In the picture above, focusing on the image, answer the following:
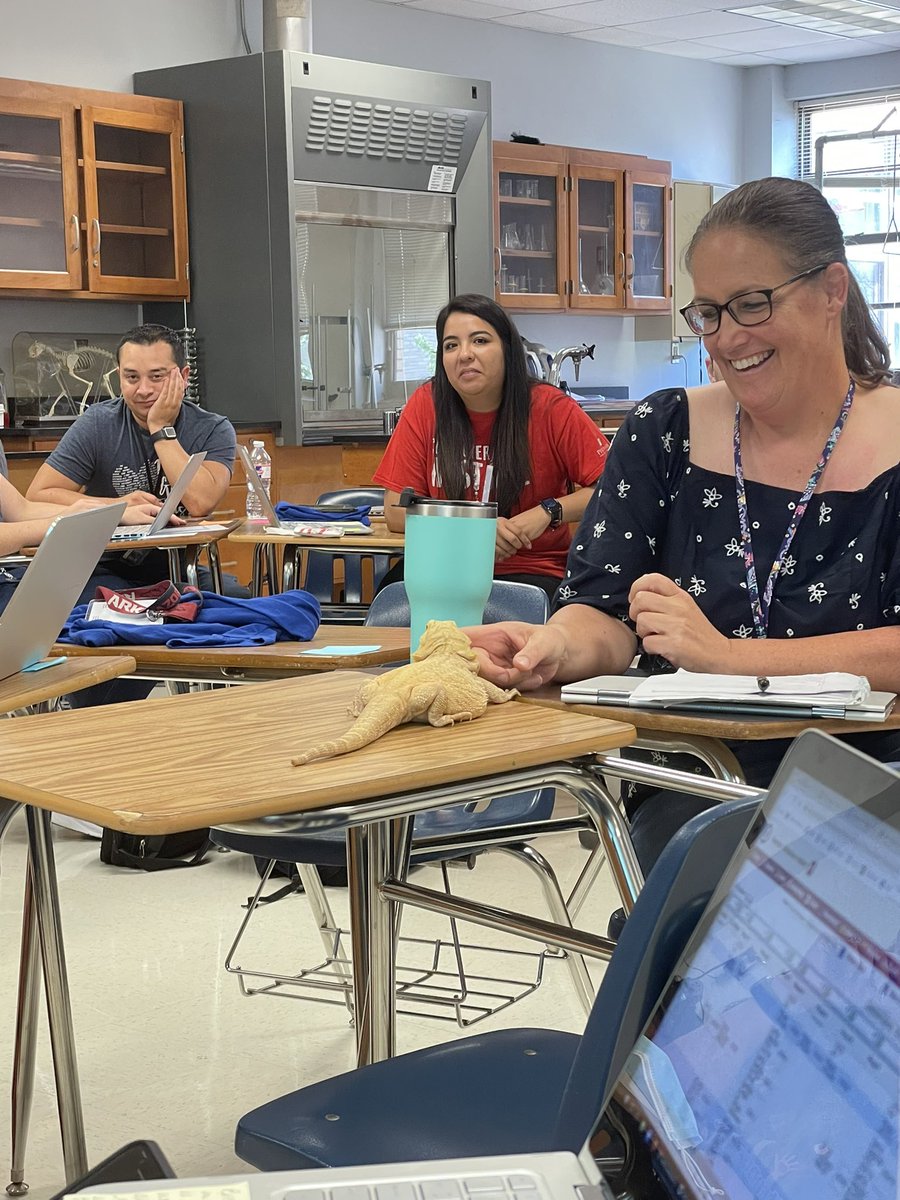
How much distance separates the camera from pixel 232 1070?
2354 mm

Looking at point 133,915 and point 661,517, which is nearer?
point 661,517

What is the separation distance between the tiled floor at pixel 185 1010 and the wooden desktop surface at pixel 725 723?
93 cm

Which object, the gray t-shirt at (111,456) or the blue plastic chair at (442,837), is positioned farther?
the gray t-shirt at (111,456)

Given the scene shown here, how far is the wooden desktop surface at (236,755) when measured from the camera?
1.12 metres

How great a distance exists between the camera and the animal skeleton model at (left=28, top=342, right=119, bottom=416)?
6430mm

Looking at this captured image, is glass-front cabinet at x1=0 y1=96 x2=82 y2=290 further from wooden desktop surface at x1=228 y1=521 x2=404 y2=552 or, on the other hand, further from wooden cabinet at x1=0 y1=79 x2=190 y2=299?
wooden desktop surface at x1=228 y1=521 x2=404 y2=552

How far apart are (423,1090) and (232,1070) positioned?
1.22 metres

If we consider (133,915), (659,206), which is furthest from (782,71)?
(133,915)

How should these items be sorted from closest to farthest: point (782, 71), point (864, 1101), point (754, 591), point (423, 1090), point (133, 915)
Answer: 1. point (864, 1101)
2. point (423, 1090)
3. point (754, 591)
4. point (133, 915)
5. point (782, 71)

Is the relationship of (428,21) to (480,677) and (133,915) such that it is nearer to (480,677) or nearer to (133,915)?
(133,915)

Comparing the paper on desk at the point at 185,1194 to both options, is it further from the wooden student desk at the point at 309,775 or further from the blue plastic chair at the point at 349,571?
the blue plastic chair at the point at 349,571

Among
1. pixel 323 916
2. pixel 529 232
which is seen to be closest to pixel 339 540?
pixel 323 916

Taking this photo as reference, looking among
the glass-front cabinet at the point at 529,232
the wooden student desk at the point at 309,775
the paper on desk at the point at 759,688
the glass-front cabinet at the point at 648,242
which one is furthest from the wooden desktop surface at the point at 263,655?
the glass-front cabinet at the point at 648,242

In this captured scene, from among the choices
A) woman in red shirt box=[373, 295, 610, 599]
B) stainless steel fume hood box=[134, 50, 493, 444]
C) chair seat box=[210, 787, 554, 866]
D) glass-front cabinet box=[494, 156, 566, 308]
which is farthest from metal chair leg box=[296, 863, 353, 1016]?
glass-front cabinet box=[494, 156, 566, 308]
